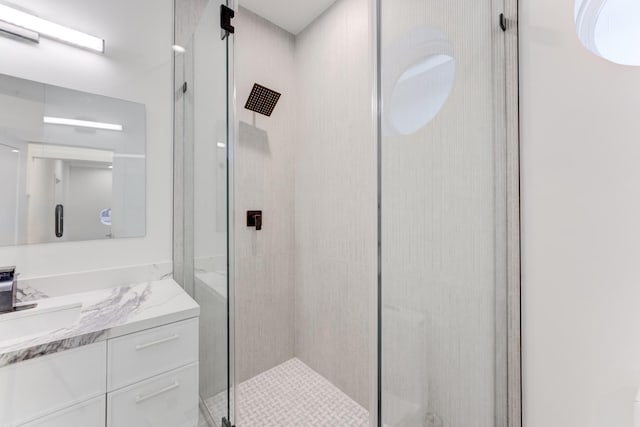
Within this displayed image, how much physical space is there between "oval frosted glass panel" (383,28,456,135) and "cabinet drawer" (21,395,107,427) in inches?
53.3

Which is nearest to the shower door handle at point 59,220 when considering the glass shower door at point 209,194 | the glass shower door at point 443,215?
the glass shower door at point 209,194

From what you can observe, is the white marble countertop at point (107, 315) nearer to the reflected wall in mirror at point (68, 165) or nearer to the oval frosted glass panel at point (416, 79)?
the reflected wall in mirror at point (68, 165)

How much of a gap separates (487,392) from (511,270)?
17.6 inches

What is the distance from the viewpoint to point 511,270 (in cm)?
99

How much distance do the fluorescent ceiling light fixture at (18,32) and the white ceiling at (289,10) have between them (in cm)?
118

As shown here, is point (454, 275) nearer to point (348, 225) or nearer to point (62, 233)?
point (348, 225)

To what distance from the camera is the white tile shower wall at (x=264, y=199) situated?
6.35ft

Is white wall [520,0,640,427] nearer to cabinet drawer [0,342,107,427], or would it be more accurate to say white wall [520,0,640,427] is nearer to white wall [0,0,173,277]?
cabinet drawer [0,342,107,427]

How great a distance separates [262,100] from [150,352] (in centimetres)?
162

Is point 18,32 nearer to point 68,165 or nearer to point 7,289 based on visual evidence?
point 68,165

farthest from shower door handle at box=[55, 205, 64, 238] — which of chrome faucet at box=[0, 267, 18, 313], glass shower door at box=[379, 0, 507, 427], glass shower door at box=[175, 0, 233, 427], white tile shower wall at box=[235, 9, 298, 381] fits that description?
glass shower door at box=[379, 0, 507, 427]

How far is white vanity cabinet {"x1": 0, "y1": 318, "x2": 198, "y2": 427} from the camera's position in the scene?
850 millimetres

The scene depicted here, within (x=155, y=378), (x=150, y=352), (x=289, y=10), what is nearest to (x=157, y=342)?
(x=150, y=352)

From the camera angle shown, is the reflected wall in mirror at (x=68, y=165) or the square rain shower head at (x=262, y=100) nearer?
the reflected wall in mirror at (x=68, y=165)
